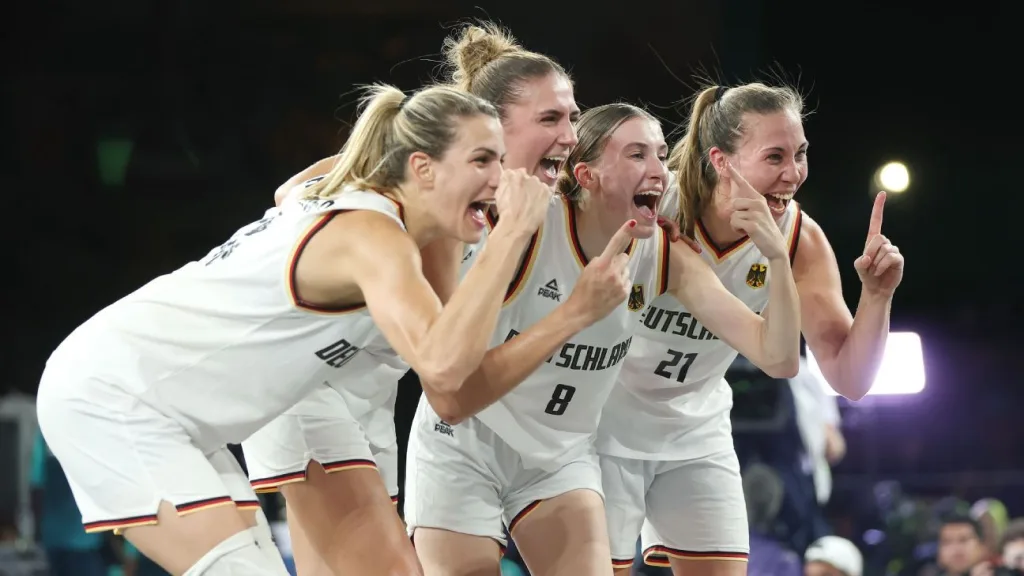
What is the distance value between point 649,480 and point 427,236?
52.5 inches

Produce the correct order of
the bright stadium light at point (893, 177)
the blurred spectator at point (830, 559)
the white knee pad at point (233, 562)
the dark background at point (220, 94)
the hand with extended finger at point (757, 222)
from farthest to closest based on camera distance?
the bright stadium light at point (893, 177)
the dark background at point (220, 94)
the blurred spectator at point (830, 559)
the hand with extended finger at point (757, 222)
the white knee pad at point (233, 562)

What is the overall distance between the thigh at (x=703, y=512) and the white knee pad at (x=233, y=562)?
1.61 metres

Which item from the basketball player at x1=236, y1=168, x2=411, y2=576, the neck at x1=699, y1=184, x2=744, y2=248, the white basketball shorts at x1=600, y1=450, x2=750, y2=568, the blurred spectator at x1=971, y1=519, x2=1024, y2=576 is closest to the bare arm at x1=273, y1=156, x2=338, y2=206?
the basketball player at x1=236, y1=168, x2=411, y2=576

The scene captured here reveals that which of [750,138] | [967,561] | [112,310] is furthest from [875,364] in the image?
[967,561]

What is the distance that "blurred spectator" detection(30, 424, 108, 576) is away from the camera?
6.88 metres

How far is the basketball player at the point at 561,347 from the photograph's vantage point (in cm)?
351

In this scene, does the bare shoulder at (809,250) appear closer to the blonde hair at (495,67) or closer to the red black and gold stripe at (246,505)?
the blonde hair at (495,67)

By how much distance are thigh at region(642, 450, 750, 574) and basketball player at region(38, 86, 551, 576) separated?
125cm

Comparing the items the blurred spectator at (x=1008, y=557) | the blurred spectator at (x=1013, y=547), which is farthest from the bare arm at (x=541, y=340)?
the blurred spectator at (x=1013, y=547)

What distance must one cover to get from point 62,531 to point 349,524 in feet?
13.6

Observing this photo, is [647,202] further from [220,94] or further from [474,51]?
[220,94]

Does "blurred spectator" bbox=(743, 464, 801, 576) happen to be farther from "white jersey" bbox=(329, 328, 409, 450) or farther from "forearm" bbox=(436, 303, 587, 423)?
"forearm" bbox=(436, 303, 587, 423)

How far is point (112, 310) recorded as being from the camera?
291 centimetres

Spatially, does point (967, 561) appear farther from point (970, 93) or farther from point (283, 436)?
point (970, 93)
